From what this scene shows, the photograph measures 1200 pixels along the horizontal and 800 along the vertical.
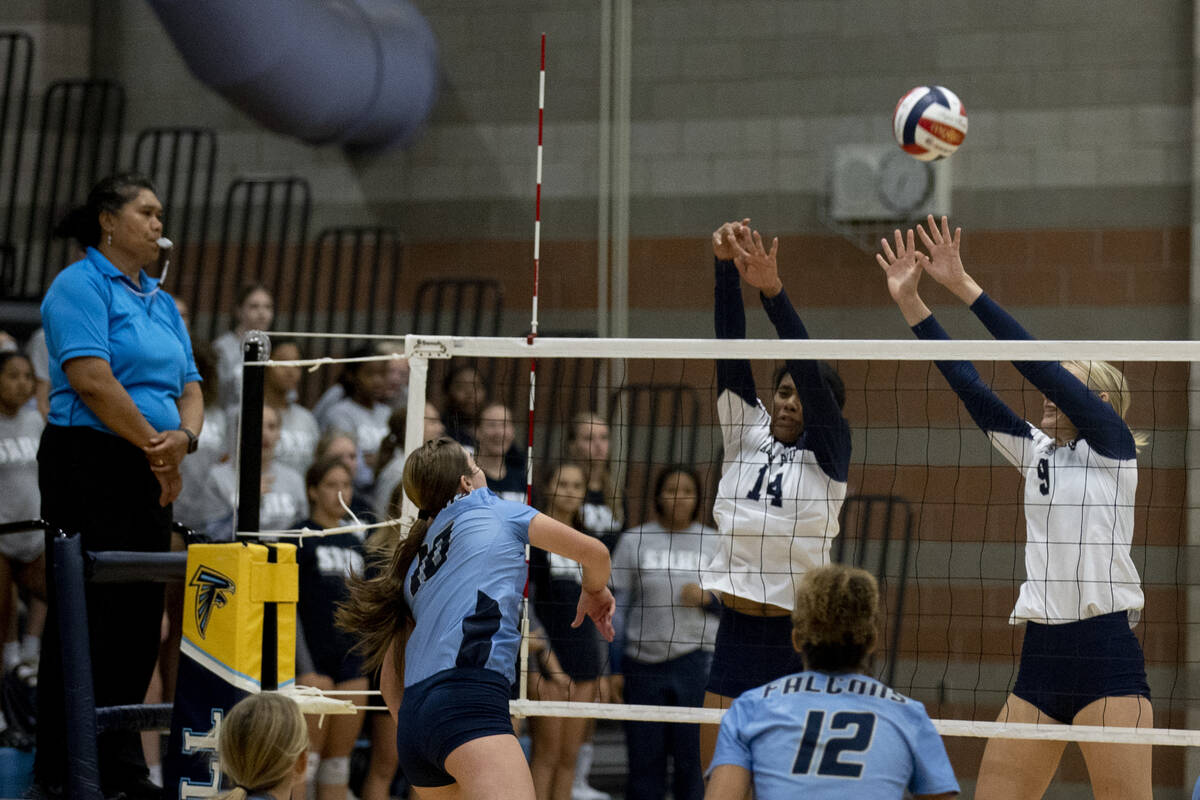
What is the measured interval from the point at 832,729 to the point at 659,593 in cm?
383

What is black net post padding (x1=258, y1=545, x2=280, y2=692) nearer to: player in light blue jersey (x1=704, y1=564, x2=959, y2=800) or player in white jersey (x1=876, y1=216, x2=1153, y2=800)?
player in light blue jersey (x1=704, y1=564, x2=959, y2=800)

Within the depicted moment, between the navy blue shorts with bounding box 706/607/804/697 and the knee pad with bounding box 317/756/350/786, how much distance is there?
203 cm

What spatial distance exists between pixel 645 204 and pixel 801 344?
4530 mm

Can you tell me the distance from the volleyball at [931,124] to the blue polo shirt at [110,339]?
9.23 feet

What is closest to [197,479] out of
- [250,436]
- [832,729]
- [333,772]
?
[333,772]

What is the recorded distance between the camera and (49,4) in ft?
31.3

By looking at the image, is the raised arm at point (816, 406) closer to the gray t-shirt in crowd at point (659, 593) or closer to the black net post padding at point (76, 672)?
the gray t-shirt in crowd at point (659, 593)

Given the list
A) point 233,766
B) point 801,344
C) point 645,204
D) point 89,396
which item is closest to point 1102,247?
point 645,204

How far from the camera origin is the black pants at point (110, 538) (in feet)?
14.7

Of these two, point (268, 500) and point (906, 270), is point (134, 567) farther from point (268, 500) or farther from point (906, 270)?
point (906, 270)

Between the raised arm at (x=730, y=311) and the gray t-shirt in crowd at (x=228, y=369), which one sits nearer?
the raised arm at (x=730, y=311)

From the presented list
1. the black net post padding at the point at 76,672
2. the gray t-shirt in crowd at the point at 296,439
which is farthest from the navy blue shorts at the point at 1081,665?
the gray t-shirt in crowd at the point at 296,439

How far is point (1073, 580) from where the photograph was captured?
426cm

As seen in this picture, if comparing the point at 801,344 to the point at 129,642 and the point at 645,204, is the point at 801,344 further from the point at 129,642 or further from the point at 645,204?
the point at 645,204
